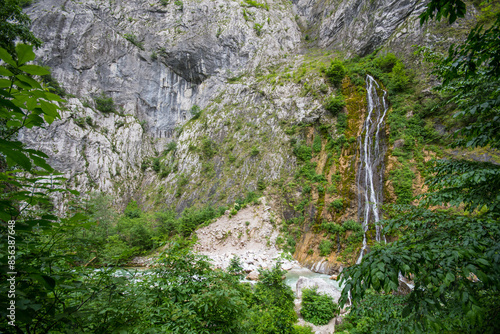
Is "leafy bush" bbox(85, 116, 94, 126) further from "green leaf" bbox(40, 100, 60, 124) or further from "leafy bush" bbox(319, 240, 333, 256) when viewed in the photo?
"green leaf" bbox(40, 100, 60, 124)

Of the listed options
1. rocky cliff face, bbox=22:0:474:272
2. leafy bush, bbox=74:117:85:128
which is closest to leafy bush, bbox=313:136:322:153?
rocky cliff face, bbox=22:0:474:272

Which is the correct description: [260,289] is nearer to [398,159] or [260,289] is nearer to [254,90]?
[398,159]

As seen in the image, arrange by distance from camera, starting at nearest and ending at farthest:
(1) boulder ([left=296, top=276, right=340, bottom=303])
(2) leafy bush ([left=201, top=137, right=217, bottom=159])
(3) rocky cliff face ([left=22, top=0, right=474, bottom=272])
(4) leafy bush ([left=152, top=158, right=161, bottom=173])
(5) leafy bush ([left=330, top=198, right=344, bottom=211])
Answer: (1) boulder ([left=296, top=276, right=340, bottom=303]) → (5) leafy bush ([left=330, top=198, right=344, bottom=211]) → (3) rocky cliff face ([left=22, top=0, right=474, bottom=272]) → (2) leafy bush ([left=201, top=137, right=217, bottom=159]) → (4) leafy bush ([left=152, top=158, right=161, bottom=173])

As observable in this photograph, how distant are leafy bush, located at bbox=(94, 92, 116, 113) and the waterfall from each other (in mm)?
30528

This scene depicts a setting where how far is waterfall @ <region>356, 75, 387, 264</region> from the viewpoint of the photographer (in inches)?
483

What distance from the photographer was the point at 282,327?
4.68m

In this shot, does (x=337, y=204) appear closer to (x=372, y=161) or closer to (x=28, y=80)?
(x=372, y=161)

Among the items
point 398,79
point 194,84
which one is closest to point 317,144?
point 398,79

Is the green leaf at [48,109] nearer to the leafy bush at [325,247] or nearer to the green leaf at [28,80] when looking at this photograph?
the green leaf at [28,80]

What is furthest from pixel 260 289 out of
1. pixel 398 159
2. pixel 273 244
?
pixel 398 159

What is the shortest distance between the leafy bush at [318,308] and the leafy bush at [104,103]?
107 feet

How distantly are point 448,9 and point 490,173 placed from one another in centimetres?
201

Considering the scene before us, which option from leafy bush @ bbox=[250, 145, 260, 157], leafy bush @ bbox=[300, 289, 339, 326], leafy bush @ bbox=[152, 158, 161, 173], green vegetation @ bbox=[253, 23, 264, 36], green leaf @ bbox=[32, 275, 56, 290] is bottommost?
leafy bush @ bbox=[152, 158, 161, 173]

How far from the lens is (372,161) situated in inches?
563
